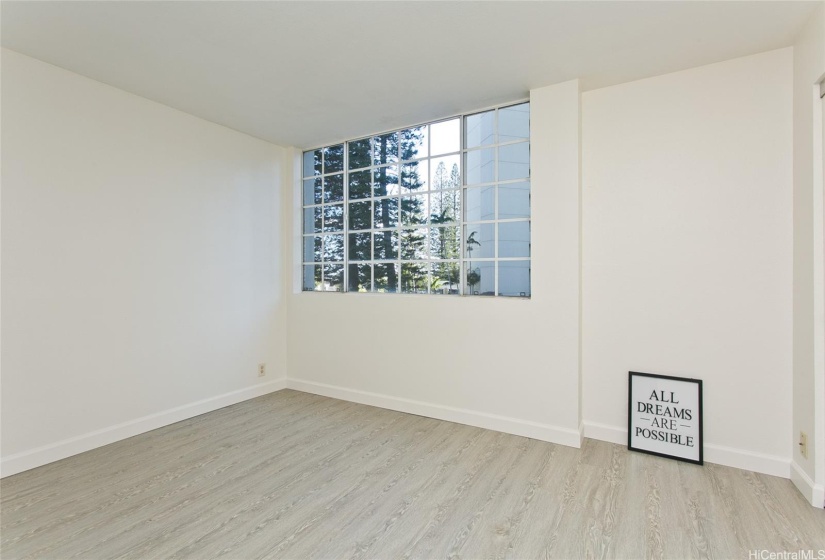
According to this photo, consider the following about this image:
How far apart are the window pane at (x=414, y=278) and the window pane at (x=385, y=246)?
0.56ft

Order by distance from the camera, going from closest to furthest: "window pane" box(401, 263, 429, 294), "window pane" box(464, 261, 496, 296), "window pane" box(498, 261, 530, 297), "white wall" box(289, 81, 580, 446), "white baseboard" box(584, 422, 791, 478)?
"white baseboard" box(584, 422, 791, 478), "white wall" box(289, 81, 580, 446), "window pane" box(498, 261, 530, 297), "window pane" box(464, 261, 496, 296), "window pane" box(401, 263, 429, 294)

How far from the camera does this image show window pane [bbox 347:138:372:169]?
3.87 metres

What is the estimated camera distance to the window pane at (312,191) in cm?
422

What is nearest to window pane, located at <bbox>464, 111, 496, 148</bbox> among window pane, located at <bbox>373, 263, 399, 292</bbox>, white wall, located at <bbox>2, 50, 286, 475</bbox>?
window pane, located at <bbox>373, 263, 399, 292</bbox>

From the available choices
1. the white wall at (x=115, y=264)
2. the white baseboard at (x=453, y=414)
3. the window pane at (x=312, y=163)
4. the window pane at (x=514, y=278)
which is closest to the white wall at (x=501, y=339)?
the white baseboard at (x=453, y=414)

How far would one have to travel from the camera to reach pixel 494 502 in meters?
2.08

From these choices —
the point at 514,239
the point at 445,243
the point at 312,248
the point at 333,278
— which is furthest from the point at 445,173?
the point at 312,248

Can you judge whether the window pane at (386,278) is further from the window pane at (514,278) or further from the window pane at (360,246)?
the window pane at (514,278)

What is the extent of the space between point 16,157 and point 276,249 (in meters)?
2.05

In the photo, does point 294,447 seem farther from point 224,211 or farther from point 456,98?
point 456,98

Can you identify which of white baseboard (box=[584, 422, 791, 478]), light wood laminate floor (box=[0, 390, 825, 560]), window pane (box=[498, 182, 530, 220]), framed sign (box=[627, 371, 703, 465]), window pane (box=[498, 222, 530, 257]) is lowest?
light wood laminate floor (box=[0, 390, 825, 560])

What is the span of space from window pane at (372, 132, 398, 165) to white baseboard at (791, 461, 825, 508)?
3.46 metres

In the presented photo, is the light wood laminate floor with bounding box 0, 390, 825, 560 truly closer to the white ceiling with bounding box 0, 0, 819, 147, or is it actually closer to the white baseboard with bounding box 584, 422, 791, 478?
the white baseboard with bounding box 584, 422, 791, 478

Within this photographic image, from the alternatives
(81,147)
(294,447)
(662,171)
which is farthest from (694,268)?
(81,147)
